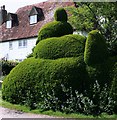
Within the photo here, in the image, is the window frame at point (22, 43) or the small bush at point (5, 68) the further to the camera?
the window frame at point (22, 43)

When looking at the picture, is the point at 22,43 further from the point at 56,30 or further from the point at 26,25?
the point at 56,30

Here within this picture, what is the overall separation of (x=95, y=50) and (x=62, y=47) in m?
1.69

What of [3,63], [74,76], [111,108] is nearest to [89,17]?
[74,76]

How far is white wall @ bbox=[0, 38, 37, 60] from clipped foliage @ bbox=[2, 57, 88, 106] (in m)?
23.3

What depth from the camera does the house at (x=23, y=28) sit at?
37969 mm

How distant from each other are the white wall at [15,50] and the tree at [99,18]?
19046 millimetres

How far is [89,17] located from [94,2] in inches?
50.2

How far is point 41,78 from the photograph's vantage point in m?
13.3

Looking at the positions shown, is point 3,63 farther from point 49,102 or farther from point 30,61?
point 49,102

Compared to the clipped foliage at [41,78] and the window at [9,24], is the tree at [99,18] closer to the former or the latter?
the clipped foliage at [41,78]

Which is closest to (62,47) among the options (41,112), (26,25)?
(41,112)

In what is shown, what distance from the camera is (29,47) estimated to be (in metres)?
38.6

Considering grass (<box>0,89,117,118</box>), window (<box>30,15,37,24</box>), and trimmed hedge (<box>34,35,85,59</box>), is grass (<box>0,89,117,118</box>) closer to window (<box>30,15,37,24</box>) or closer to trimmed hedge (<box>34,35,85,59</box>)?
trimmed hedge (<box>34,35,85,59</box>)

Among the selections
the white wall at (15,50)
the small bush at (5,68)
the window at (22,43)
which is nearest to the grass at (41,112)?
the small bush at (5,68)
